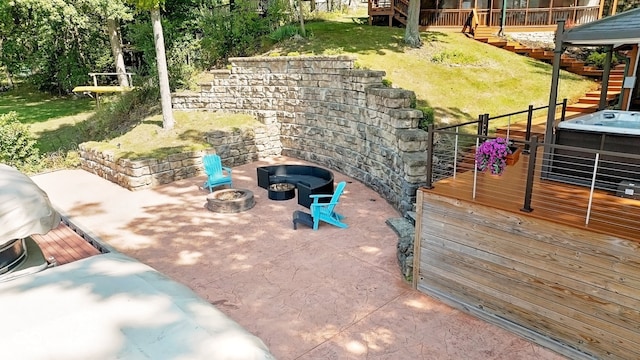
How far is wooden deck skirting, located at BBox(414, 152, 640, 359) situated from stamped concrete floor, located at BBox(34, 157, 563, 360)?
291 millimetres

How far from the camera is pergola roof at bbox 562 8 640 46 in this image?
5.05m

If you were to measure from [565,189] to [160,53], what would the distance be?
10829 millimetres

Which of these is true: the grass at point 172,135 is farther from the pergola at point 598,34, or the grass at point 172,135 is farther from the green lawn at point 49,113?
the pergola at point 598,34

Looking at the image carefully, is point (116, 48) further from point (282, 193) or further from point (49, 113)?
point (282, 193)

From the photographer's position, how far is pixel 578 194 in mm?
5441

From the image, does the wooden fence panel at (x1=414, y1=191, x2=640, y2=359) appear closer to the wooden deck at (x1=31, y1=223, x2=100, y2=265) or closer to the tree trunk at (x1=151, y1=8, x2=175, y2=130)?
the wooden deck at (x1=31, y1=223, x2=100, y2=265)

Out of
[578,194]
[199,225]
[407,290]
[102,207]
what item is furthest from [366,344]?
[102,207]

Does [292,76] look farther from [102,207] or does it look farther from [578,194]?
[578,194]

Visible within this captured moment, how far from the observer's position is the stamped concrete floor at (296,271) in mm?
4770

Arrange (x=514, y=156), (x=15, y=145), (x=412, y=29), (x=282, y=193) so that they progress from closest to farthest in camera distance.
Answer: (x=514, y=156) < (x=282, y=193) < (x=15, y=145) < (x=412, y=29)

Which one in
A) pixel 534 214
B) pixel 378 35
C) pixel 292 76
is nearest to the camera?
pixel 534 214

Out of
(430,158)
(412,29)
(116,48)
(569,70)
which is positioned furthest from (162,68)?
(569,70)

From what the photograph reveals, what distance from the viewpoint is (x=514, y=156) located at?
726 cm

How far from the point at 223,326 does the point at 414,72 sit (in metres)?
11.2
